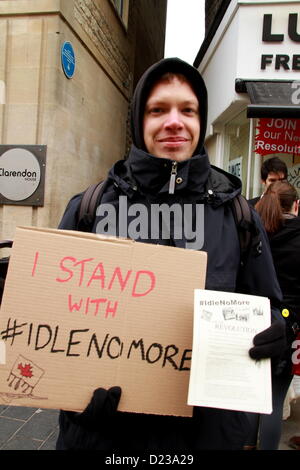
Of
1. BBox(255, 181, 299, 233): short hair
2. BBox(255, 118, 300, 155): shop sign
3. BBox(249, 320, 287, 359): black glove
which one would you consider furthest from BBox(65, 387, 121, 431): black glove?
BBox(255, 118, 300, 155): shop sign

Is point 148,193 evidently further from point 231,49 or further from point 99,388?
point 231,49

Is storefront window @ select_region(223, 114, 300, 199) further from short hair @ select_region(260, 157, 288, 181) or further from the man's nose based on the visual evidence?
the man's nose

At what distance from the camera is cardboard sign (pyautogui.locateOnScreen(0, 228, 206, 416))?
1.17 metres

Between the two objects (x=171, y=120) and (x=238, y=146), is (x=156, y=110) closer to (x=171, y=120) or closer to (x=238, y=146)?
(x=171, y=120)

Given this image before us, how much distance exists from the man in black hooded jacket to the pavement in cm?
174

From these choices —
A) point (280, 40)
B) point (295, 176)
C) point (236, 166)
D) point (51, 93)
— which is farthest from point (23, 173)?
point (280, 40)

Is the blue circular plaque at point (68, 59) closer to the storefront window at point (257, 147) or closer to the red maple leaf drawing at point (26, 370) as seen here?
the storefront window at point (257, 147)

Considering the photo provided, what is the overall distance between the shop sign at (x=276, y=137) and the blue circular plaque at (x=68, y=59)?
9.94 feet

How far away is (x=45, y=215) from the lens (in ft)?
17.9

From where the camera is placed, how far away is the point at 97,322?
119 cm

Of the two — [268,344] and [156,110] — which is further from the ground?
[156,110]

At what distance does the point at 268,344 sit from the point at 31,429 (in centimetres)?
262

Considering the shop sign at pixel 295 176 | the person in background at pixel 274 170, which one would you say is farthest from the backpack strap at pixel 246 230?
the shop sign at pixel 295 176

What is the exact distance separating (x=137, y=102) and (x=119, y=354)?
97 cm
